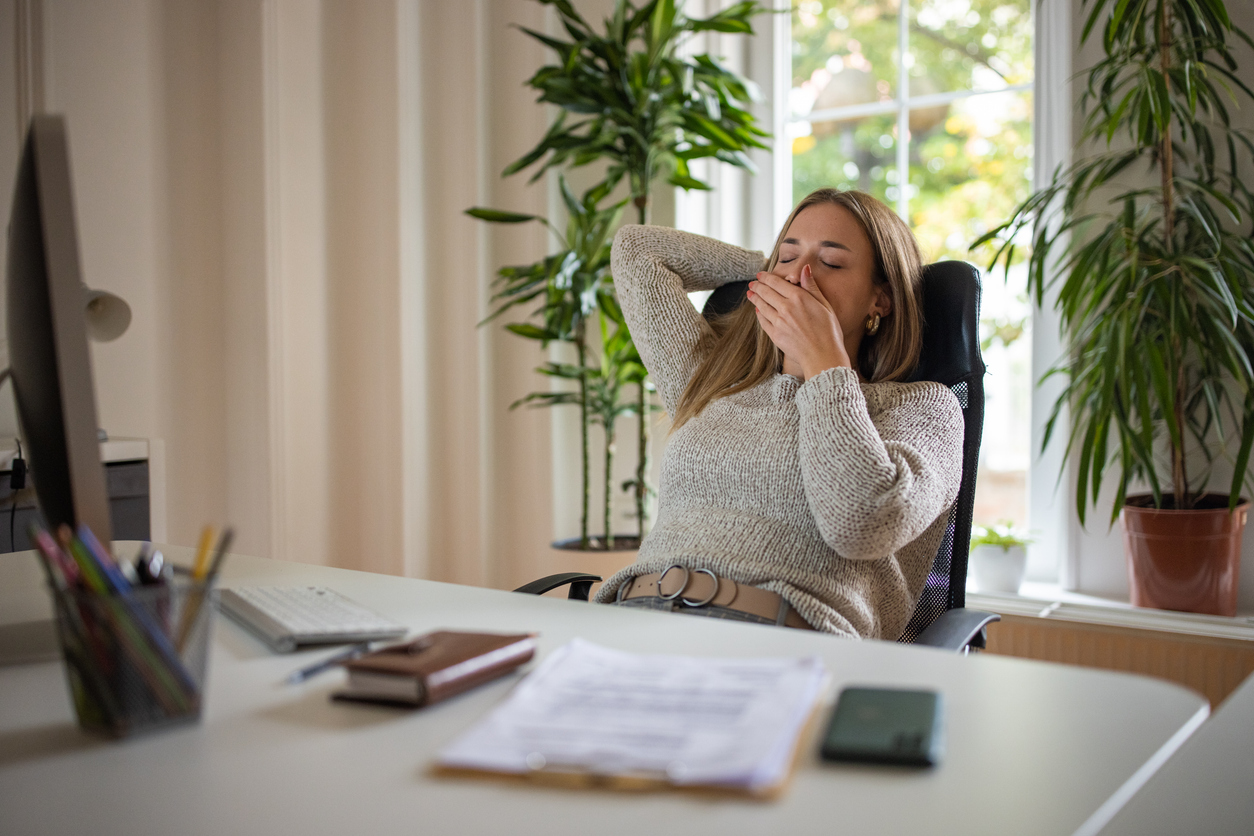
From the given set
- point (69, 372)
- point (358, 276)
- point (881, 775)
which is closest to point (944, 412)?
point (881, 775)

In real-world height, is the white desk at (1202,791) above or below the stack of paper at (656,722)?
below

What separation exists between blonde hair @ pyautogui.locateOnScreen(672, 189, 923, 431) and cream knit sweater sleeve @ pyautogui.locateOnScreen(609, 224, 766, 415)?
0.05m

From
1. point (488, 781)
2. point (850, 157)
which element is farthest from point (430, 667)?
point (850, 157)

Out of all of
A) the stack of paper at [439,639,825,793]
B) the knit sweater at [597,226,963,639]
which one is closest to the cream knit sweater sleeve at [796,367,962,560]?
the knit sweater at [597,226,963,639]

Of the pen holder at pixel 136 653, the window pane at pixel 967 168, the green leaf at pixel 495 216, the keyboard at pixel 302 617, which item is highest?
the window pane at pixel 967 168

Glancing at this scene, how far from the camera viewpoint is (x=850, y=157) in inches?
114

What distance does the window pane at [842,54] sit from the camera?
110 inches

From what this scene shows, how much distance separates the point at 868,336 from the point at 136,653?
1.33m

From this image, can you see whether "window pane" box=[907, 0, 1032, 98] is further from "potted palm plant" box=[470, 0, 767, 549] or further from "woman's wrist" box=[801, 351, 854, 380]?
"woman's wrist" box=[801, 351, 854, 380]

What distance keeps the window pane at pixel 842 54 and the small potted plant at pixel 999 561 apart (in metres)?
1.28

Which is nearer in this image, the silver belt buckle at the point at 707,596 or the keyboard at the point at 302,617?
the keyboard at the point at 302,617

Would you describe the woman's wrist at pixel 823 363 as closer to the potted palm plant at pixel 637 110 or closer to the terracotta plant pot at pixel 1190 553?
the terracotta plant pot at pixel 1190 553

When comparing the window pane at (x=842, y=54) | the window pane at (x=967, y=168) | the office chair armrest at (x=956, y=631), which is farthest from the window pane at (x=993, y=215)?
the office chair armrest at (x=956, y=631)

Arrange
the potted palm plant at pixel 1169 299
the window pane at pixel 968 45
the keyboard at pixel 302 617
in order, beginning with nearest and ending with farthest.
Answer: the keyboard at pixel 302 617 → the potted palm plant at pixel 1169 299 → the window pane at pixel 968 45
